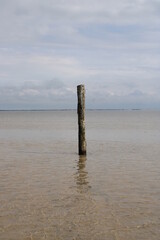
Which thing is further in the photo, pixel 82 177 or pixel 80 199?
pixel 82 177

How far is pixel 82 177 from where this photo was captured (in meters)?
14.5

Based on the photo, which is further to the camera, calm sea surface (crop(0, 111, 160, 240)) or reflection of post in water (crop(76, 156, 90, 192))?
reflection of post in water (crop(76, 156, 90, 192))

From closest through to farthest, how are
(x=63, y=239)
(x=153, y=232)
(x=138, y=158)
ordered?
1. (x=63, y=239)
2. (x=153, y=232)
3. (x=138, y=158)

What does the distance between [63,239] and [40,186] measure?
5263mm

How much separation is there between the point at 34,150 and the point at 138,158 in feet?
25.5

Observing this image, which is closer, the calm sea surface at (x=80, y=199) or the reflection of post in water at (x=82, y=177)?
the calm sea surface at (x=80, y=199)

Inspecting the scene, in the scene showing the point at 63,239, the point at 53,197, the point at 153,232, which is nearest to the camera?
the point at 63,239

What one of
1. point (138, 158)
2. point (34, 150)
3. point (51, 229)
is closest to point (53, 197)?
point (51, 229)

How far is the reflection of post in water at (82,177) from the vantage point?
41.5ft

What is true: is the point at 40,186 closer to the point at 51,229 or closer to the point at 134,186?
the point at 134,186

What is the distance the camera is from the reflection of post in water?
1266 cm

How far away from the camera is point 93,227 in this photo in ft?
27.9

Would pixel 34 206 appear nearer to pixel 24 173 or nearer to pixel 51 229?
pixel 51 229

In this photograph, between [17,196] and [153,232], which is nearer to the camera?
[153,232]
